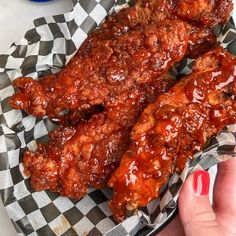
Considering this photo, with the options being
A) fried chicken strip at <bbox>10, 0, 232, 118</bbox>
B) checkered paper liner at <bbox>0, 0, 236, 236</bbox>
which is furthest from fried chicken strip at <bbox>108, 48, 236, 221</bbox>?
fried chicken strip at <bbox>10, 0, 232, 118</bbox>

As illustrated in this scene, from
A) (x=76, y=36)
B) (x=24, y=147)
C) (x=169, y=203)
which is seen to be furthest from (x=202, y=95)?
(x=24, y=147)

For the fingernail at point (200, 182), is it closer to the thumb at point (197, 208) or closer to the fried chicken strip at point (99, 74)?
the thumb at point (197, 208)

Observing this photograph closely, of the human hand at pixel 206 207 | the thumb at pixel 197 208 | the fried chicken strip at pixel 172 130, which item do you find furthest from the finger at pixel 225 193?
the fried chicken strip at pixel 172 130

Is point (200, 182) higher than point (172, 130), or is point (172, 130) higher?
point (172, 130)

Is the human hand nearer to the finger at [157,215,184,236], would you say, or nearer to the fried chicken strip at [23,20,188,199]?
the finger at [157,215,184,236]

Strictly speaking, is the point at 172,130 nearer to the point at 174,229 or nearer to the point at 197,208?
the point at 197,208

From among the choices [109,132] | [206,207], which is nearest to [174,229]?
[206,207]

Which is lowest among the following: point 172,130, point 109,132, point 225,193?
point 225,193
